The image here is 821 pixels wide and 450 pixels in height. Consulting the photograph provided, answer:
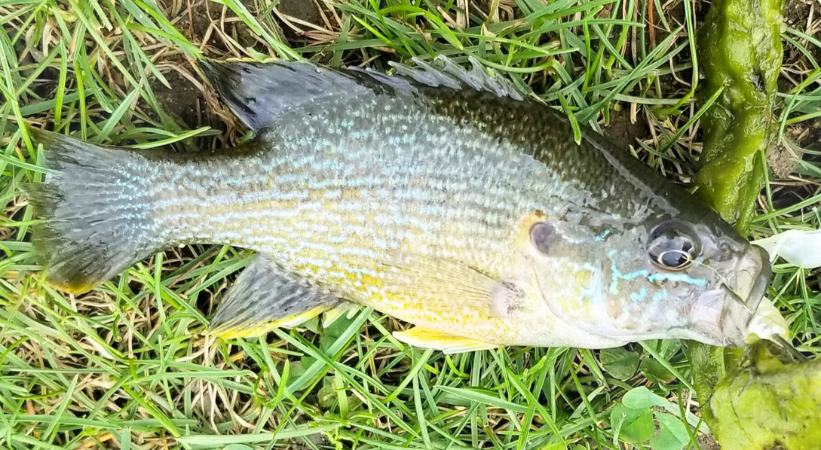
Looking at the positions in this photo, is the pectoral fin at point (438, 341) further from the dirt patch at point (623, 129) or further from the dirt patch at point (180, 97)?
the dirt patch at point (180, 97)

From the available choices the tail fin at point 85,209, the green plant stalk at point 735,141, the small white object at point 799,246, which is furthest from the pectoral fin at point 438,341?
the small white object at point 799,246

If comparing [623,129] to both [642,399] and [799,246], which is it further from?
[642,399]

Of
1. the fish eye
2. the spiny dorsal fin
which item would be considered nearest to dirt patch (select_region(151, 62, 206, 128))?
the spiny dorsal fin

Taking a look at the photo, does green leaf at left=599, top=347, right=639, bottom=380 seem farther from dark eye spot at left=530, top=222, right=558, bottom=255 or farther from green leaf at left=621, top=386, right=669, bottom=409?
dark eye spot at left=530, top=222, right=558, bottom=255

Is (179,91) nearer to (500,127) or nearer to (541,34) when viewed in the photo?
(500,127)

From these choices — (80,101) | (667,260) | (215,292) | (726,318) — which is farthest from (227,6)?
(726,318)

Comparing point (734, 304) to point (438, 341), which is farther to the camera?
point (438, 341)

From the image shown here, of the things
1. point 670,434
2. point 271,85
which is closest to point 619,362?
point 670,434
